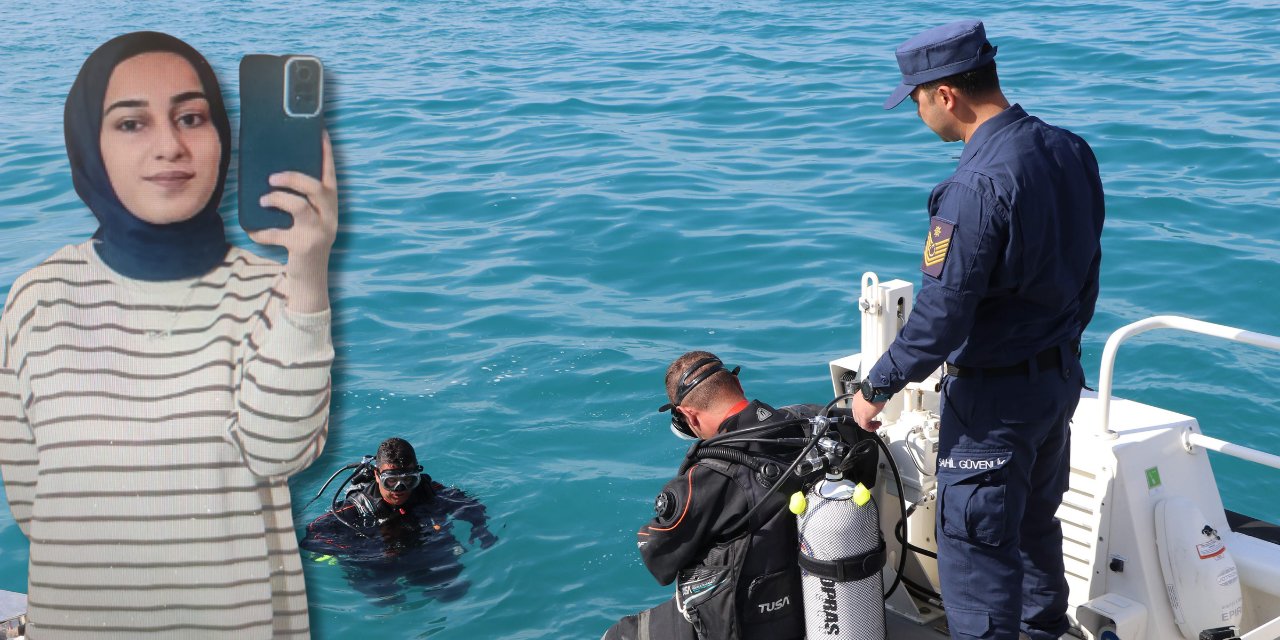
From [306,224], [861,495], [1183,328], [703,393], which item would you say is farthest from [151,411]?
[1183,328]

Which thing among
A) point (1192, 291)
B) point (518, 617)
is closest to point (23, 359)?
point (518, 617)

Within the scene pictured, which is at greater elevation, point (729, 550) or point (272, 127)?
point (272, 127)

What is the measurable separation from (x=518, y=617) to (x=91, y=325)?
4.51 metres

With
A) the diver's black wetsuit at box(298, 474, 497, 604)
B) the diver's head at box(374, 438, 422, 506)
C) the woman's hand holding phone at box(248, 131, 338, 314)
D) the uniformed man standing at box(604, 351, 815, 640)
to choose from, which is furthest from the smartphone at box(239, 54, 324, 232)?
the diver's black wetsuit at box(298, 474, 497, 604)

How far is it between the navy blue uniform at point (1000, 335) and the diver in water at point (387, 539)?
2.89 meters

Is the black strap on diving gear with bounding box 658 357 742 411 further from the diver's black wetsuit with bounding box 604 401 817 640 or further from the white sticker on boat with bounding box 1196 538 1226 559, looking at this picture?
the white sticker on boat with bounding box 1196 538 1226 559

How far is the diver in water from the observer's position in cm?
570

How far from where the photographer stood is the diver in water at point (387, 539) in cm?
570

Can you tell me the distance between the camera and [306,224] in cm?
127

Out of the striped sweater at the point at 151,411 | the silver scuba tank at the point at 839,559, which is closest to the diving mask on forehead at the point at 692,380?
the silver scuba tank at the point at 839,559

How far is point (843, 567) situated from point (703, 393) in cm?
64

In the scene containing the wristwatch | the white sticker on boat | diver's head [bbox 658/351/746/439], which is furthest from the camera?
the white sticker on boat

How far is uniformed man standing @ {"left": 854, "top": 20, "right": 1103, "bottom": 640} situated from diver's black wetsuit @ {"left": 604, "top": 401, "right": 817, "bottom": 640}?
43 centimetres

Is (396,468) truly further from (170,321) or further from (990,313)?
(170,321)
